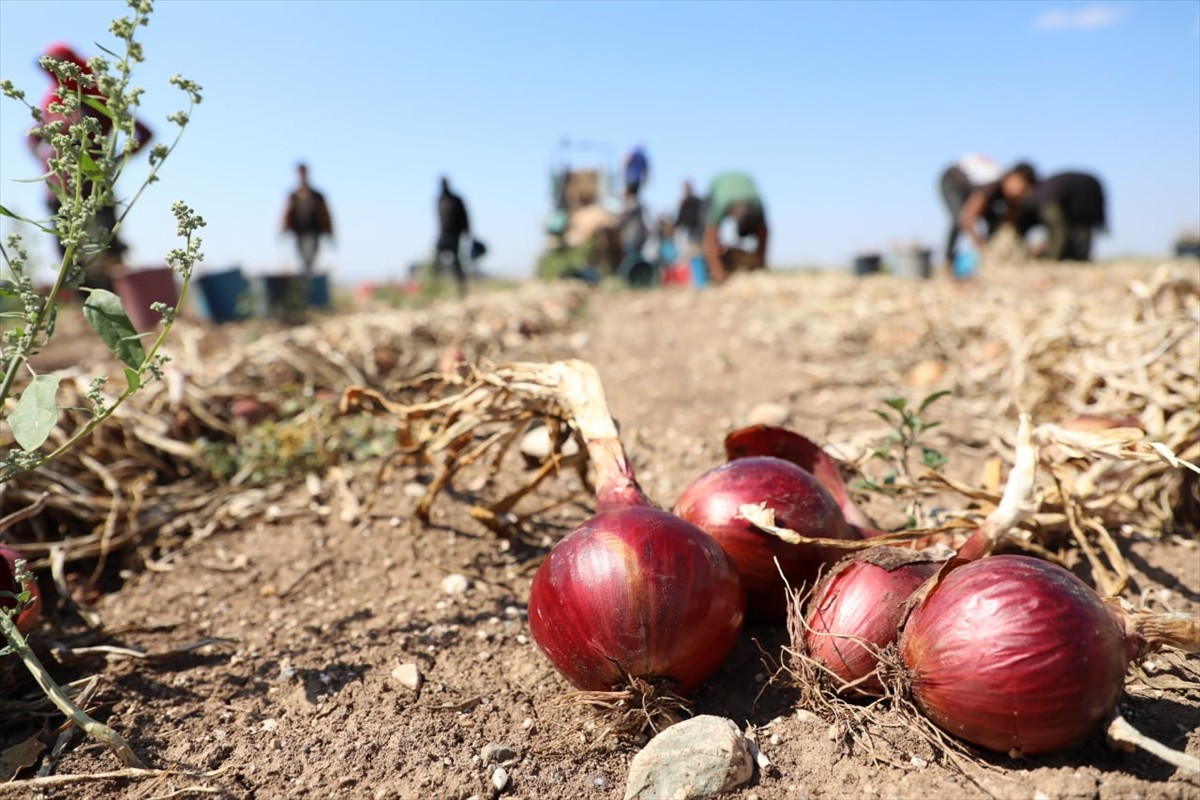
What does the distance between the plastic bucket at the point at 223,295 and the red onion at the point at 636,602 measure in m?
7.16

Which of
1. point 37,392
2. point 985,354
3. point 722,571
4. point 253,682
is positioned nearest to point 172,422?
point 253,682

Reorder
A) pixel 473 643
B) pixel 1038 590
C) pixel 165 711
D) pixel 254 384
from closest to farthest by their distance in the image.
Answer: pixel 1038 590, pixel 165 711, pixel 473 643, pixel 254 384

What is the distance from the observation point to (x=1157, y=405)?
6.86ft

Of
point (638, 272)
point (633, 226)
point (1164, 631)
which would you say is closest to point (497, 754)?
point (1164, 631)

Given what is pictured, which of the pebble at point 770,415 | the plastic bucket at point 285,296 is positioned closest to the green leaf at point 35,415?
the pebble at point 770,415

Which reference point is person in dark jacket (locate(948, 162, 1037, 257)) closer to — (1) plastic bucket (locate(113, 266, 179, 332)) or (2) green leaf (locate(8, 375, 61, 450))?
(1) plastic bucket (locate(113, 266, 179, 332))

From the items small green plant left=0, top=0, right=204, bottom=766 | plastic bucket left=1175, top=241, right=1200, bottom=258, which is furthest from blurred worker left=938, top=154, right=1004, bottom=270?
small green plant left=0, top=0, right=204, bottom=766

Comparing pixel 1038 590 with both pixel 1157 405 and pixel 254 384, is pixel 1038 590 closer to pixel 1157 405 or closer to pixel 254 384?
pixel 1157 405

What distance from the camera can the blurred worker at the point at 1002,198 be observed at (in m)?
9.49

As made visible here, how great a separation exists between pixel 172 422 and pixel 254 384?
23.5 inches

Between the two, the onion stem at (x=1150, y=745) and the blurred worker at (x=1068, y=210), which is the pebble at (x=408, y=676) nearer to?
the onion stem at (x=1150, y=745)

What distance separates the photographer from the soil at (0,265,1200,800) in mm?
1215

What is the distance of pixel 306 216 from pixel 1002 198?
8.85 m

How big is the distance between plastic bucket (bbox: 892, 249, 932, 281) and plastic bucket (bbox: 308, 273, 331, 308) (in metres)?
7.72
